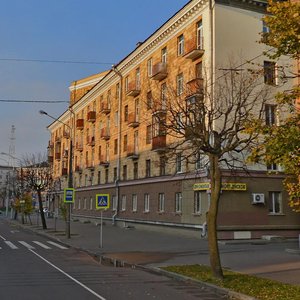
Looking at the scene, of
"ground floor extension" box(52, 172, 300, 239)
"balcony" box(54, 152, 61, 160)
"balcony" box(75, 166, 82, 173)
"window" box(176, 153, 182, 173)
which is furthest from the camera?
"balcony" box(54, 152, 61, 160)

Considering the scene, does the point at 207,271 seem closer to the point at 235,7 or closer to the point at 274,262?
the point at 274,262

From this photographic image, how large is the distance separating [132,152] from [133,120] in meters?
2.73

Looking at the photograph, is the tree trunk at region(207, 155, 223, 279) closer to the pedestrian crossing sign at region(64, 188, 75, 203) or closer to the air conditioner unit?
the air conditioner unit

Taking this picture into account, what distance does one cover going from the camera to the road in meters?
9.45

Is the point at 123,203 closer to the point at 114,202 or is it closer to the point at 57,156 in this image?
the point at 114,202

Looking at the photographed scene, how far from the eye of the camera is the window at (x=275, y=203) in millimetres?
28094

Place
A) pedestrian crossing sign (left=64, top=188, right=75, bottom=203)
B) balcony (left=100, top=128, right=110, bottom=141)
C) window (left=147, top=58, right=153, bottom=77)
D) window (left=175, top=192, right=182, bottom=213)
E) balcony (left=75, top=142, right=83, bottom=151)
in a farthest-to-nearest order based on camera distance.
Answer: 1. balcony (left=75, top=142, right=83, bottom=151)
2. balcony (left=100, top=128, right=110, bottom=141)
3. window (left=147, top=58, right=153, bottom=77)
4. window (left=175, top=192, right=182, bottom=213)
5. pedestrian crossing sign (left=64, top=188, right=75, bottom=203)

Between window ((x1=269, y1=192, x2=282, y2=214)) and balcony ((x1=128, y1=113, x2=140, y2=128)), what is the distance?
1394 centimetres

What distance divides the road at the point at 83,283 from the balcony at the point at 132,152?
23.1m

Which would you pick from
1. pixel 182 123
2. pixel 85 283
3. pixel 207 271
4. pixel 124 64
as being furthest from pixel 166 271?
pixel 124 64

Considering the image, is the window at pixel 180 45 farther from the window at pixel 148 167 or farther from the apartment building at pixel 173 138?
the window at pixel 148 167

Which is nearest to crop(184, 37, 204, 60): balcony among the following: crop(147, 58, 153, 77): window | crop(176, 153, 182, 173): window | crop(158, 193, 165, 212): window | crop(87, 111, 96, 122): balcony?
crop(147, 58, 153, 77): window

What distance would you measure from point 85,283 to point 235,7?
22.1m

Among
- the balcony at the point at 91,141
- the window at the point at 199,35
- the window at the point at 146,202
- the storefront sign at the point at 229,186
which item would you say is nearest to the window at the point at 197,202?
the storefront sign at the point at 229,186
